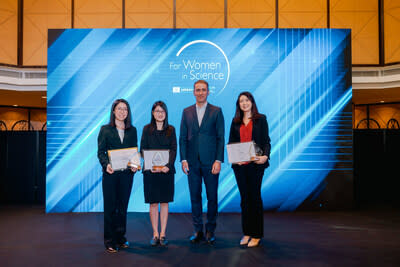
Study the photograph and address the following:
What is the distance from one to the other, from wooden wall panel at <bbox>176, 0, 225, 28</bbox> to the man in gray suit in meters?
4.72

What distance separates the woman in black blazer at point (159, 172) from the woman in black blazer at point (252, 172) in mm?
675

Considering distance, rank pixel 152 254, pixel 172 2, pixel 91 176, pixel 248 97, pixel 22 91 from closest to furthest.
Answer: pixel 152 254 < pixel 248 97 < pixel 91 176 < pixel 172 2 < pixel 22 91

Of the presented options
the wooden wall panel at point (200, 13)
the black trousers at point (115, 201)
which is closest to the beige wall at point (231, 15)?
the wooden wall panel at point (200, 13)

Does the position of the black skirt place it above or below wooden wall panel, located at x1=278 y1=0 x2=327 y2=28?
below

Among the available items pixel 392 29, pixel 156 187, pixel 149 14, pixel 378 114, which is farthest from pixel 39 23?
pixel 378 114

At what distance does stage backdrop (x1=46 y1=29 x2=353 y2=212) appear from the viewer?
4980 millimetres

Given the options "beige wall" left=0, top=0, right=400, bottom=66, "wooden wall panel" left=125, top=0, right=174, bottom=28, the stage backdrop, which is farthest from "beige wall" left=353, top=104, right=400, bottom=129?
"wooden wall panel" left=125, top=0, right=174, bottom=28

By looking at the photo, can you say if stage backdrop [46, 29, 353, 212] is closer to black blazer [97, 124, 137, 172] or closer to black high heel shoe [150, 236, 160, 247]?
black high heel shoe [150, 236, 160, 247]

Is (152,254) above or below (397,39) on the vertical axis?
below

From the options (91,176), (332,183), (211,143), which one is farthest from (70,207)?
(332,183)

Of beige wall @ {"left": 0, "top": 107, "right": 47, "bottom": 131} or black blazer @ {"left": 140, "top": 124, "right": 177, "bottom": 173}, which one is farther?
beige wall @ {"left": 0, "top": 107, "right": 47, "bottom": 131}

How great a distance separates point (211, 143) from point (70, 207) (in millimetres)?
2876

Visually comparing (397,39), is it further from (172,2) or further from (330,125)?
(172,2)

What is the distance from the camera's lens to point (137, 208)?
16.5 feet
